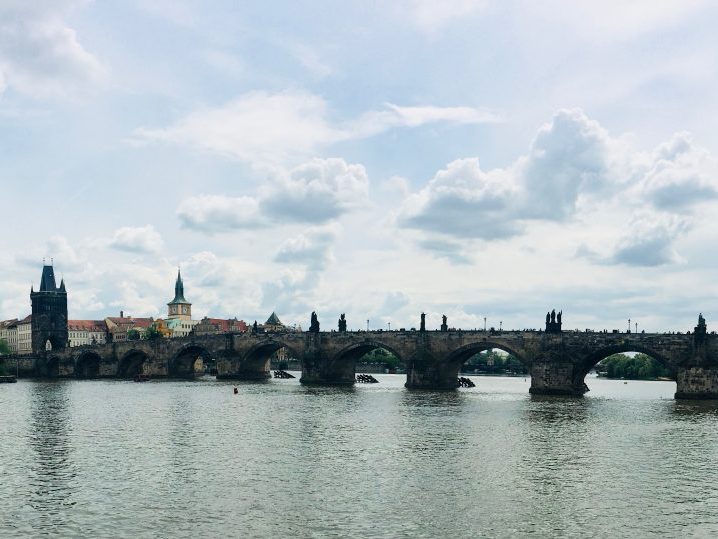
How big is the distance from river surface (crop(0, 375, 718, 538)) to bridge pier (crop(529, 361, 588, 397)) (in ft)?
77.9

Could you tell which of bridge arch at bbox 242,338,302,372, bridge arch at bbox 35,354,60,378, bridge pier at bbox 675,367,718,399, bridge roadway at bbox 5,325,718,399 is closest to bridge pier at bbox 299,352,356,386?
bridge roadway at bbox 5,325,718,399

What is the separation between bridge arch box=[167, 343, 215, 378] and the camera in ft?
520

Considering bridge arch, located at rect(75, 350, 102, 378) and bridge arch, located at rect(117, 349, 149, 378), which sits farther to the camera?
bridge arch, located at rect(75, 350, 102, 378)

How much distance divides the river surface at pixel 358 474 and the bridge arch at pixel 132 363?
293ft

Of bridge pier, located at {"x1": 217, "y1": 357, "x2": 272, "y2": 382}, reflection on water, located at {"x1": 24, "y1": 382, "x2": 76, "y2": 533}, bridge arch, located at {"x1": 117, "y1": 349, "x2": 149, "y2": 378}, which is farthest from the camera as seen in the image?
bridge arch, located at {"x1": 117, "y1": 349, "x2": 149, "y2": 378}

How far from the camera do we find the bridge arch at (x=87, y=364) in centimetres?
17862

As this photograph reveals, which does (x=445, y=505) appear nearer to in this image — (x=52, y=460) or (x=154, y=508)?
(x=154, y=508)

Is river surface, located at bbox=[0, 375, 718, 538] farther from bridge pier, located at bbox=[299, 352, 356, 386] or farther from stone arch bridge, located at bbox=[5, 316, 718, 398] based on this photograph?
bridge pier, located at bbox=[299, 352, 356, 386]

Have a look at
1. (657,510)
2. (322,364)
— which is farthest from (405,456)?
(322,364)

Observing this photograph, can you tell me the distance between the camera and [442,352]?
113375 millimetres

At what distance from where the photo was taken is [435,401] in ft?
304

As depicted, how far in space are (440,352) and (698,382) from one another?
34.8m

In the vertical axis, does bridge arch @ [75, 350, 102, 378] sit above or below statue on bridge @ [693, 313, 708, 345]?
below

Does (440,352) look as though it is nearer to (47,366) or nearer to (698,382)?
(698,382)
